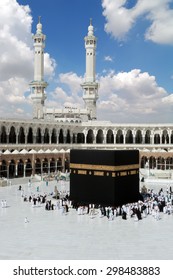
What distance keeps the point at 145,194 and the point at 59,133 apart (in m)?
22.1

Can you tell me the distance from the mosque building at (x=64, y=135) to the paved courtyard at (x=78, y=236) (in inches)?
589

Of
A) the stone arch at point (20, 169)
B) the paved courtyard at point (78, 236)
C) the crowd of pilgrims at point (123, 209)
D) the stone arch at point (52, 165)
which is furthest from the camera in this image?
the stone arch at point (52, 165)

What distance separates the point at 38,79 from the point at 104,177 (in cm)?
3369

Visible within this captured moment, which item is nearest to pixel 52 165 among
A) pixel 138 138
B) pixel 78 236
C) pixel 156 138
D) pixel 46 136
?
pixel 46 136

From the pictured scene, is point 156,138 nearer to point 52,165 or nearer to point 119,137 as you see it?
point 119,137

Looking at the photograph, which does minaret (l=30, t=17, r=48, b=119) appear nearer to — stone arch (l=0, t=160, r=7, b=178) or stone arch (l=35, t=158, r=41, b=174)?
stone arch (l=35, t=158, r=41, b=174)

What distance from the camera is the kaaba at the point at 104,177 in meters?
20.5

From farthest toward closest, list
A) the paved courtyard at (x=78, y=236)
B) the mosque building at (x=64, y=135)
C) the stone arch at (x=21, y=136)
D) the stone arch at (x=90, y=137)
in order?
1. the stone arch at (x=90, y=137)
2. the stone arch at (x=21, y=136)
3. the mosque building at (x=64, y=135)
4. the paved courtyard at (x=78, y=236)

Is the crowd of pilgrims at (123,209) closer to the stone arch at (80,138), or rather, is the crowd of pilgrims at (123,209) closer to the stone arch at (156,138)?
the stone arch at (80,138)

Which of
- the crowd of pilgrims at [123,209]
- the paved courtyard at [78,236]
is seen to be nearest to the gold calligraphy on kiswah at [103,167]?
the crowd of pilgrims at [123,209]

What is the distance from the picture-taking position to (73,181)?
2223cm

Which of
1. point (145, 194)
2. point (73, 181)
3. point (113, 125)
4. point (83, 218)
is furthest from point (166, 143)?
point (83, 218)

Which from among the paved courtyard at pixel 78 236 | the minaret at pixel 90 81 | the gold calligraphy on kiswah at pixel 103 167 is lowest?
the paved courtyard at pixel 78 236
